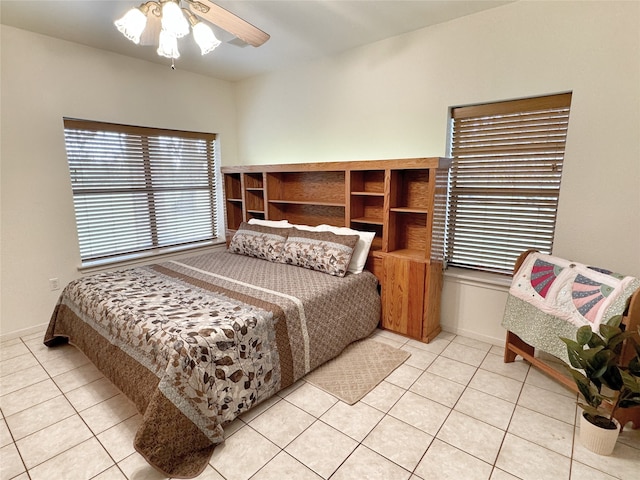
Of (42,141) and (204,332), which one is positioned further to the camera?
(42,141)

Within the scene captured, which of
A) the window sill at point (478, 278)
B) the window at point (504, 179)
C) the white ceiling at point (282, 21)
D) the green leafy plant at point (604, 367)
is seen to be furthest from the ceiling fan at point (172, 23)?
the green leafy plant at point (604, 367)

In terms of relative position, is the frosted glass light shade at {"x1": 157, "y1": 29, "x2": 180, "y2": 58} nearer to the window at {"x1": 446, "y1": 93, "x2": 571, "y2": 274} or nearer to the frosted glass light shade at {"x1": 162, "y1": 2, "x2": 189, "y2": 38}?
the frosted glass light shade at {"x1": 162, "y1": 2, "x2": 189, "y2": 38}

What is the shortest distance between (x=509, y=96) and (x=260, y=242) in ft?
8.09

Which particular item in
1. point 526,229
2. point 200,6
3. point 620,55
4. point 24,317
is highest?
point 200,6

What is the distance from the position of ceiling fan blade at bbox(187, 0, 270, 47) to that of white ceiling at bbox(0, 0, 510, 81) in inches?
13.7

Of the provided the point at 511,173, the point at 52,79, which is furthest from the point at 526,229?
the point at 52,79

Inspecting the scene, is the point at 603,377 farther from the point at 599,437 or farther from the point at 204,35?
the point at 204,35

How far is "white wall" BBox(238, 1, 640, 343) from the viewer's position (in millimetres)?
2105

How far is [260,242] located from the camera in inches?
133

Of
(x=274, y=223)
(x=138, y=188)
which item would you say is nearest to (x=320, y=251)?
(x=274, y=223)

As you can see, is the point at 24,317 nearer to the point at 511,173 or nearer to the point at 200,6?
the point at 200,6

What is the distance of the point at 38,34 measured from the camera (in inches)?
109

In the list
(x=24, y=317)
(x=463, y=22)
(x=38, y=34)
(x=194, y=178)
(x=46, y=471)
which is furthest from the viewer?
(x=194, y=178)

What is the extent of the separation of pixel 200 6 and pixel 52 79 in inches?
78.8
